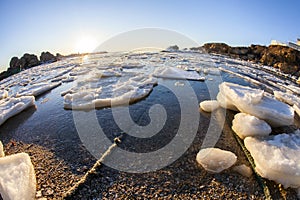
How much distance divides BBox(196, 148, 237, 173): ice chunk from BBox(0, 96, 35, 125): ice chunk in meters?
3.22

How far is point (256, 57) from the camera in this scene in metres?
14.0

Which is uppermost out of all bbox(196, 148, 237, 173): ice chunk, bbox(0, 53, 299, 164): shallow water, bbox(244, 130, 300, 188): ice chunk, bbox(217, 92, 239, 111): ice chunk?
bbox(217, 92, 239, 111): ice chunk

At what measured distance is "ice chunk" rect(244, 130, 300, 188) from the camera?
1.77 metres

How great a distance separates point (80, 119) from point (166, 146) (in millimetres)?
1610

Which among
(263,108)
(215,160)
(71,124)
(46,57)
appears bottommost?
(46,57)

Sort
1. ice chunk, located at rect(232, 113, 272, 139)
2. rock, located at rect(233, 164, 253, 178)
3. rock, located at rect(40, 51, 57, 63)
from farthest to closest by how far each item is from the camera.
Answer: rock, located at rect(40, 51, 57, 63), ice chunk, located at rect(232, 113, 272, 139), rock, located at rect(233, 164, 253, 178)

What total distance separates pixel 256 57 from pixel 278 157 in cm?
1420

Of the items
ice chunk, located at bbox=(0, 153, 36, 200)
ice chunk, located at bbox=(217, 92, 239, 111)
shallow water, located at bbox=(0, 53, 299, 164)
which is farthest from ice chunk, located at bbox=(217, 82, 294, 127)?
ice chunk, located at bbox=(0, 153, 36, 200)

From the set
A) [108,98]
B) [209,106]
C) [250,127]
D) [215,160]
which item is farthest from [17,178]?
[209,106]

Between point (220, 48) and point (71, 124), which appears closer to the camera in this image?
point (71, 124)

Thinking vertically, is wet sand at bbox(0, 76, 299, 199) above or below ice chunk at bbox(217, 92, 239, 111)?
below

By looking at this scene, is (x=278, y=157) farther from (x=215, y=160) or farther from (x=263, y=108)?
(x=263, y=108)

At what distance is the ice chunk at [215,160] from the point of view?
2.01 meters

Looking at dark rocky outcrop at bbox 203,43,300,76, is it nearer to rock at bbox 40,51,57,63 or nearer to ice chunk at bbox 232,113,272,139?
ice chunk at bbox 232,113,272,139
